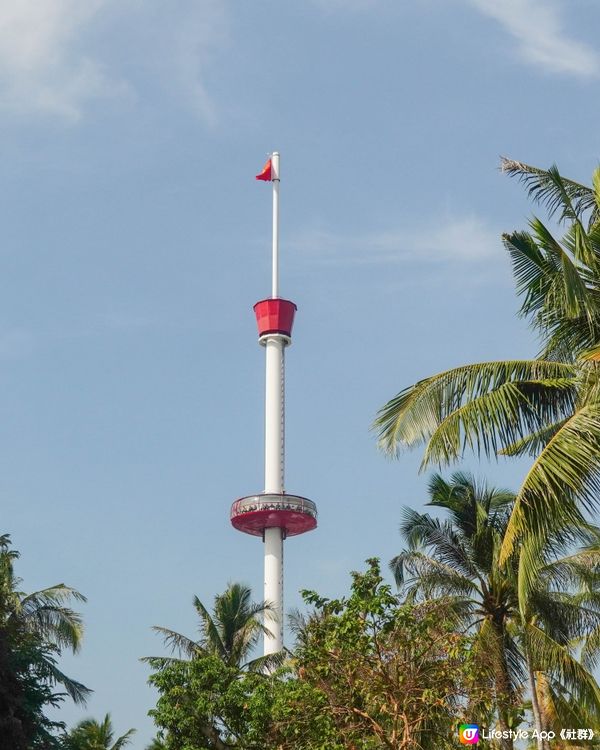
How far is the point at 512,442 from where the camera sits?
47.6 ft

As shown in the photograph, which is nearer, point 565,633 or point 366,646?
point 366,646

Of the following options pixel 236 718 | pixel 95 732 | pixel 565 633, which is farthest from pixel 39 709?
pixel 565 633

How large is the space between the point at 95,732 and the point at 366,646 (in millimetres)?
20029

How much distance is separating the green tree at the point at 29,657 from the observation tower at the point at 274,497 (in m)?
25.2

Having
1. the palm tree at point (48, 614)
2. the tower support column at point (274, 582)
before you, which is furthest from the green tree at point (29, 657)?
the tower support column at point (274, 582)

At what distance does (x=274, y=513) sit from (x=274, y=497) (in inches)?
33.4

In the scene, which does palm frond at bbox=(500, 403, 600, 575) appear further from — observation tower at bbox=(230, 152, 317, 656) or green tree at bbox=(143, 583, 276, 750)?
observation tower at bbox=(230, 152, 317, 656)

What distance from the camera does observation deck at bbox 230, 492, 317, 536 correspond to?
6297cm

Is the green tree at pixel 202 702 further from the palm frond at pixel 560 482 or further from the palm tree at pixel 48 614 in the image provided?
the palm frond at pixel 560 482

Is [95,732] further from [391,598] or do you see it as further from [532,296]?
[532,296]

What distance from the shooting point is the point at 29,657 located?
92.0 feet

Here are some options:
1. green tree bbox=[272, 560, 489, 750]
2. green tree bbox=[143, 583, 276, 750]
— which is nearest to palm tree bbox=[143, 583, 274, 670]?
green tree bbox=[143, 583, 276, 750]

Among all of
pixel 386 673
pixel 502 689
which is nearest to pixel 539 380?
pixel 386 673

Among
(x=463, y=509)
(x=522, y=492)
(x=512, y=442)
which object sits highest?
(x=463, y=509)
